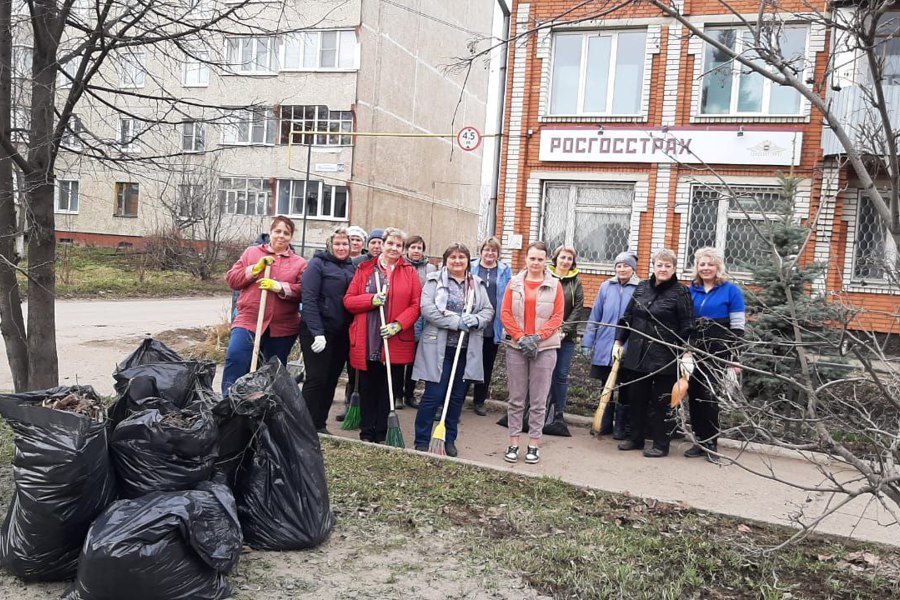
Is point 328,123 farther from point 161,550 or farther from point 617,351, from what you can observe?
point 161,550

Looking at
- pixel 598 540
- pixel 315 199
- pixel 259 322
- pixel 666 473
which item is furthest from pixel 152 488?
pixel 315 199

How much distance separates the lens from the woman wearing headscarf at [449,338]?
21.0 feet

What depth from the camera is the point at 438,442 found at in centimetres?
632

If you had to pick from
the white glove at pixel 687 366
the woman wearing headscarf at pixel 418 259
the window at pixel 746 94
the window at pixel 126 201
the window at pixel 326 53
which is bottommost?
the white glove at pixel 687 366

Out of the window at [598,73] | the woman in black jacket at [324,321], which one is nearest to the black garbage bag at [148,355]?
the woman in black jacket at [324,321]

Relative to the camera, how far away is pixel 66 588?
342cm

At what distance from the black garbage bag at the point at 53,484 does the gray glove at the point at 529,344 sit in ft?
11.5

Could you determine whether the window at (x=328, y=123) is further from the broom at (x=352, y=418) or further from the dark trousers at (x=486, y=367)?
the broom at (x=352, y=418)

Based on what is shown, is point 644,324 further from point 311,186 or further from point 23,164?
point 311,186

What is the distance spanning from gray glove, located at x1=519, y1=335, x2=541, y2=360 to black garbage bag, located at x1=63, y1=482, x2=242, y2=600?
10.6 ft

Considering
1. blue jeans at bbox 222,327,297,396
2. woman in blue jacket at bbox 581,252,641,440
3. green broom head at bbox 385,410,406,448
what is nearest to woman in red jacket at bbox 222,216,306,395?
blue jeans at bbox 222,327,297,396

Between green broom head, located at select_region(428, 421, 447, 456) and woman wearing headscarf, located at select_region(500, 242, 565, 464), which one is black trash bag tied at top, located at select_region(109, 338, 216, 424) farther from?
woman wearing headscarf, located at select_region(500, 242, 565, 464)

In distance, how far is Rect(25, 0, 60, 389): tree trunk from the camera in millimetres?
5430

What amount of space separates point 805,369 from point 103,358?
9.33m
